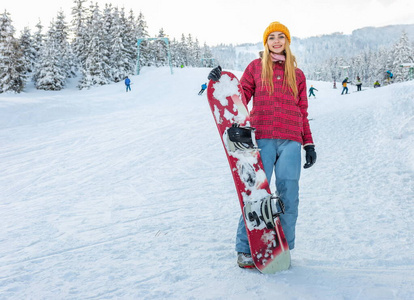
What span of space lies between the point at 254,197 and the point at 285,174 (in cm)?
32

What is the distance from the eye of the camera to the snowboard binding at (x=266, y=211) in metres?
2.29

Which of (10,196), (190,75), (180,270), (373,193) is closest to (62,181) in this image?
(10,196)

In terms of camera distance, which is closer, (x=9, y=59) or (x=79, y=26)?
(x=9, y=59)

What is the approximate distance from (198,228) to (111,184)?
8.98 feet

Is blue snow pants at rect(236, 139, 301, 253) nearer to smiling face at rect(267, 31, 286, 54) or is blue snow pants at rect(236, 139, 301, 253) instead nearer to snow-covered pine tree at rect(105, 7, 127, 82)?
smiling face at rect(267, 31, 286, 54)

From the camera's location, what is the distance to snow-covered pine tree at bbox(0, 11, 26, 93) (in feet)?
92.1

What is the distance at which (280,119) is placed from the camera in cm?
246

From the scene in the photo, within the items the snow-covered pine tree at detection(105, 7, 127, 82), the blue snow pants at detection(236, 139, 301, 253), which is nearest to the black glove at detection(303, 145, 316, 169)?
the blue snow pants at detection(236, 139, 301, 253)

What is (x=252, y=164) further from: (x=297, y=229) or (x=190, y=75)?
(x=190, y=75)

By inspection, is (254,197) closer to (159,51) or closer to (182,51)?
(159,51)

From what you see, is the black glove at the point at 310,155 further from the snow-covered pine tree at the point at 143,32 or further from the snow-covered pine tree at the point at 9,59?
the snow-covered pine tree at the point at 143,32

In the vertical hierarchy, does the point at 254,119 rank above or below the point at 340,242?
above

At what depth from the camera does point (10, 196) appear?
201 inches

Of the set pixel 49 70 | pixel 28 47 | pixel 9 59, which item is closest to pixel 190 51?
pixel 28 47
